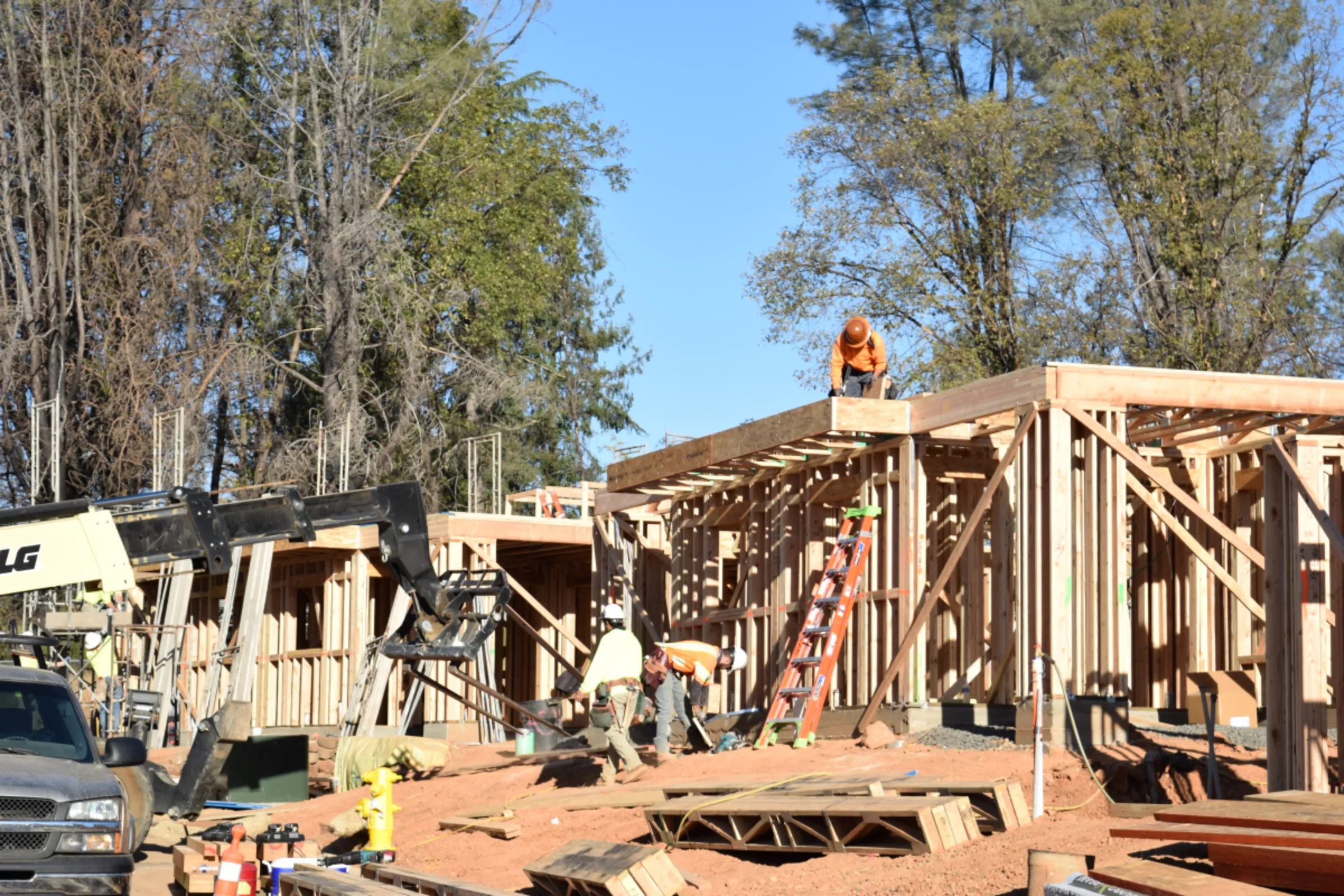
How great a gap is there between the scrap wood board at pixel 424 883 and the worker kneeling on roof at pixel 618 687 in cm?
303

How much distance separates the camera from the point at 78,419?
37.5 metres

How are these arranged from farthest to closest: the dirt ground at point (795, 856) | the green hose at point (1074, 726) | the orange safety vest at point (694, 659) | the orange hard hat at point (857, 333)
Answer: the orange hard hat at point (857, 333)
the orange safety vest at point (694, 659)
the green hose at point (1074, 726)
the dirt ground at point (795, 856)

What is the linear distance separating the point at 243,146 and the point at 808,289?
1614cm

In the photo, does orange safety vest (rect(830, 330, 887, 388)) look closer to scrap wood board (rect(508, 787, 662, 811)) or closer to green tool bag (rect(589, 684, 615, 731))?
green tool bag (rect(589, 684, 615, 731))

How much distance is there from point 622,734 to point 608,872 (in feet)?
15.2

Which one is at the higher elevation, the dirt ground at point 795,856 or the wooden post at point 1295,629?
the wooden post at point 1295,629

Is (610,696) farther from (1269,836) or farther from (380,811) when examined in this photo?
(1269,836)

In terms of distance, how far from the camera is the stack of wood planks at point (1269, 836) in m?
7.36

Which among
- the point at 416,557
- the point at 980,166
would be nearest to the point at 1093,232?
the point at 980,166

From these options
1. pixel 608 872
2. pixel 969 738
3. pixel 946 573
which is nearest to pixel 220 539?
pixel 608 872

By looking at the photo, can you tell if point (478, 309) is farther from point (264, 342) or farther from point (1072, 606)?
point (1072, 606)

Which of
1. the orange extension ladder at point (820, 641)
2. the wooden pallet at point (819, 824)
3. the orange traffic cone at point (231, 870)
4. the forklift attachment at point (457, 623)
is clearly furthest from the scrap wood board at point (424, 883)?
the orange extension ladder at point (820, 641)

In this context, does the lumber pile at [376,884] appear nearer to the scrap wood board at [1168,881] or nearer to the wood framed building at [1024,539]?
the scrap wood board at [1168,881]

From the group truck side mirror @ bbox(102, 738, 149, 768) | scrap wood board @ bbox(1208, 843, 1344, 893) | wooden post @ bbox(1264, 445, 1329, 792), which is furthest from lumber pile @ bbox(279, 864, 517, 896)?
wooden post @ bbox(1264, 445, 1329, 792)
